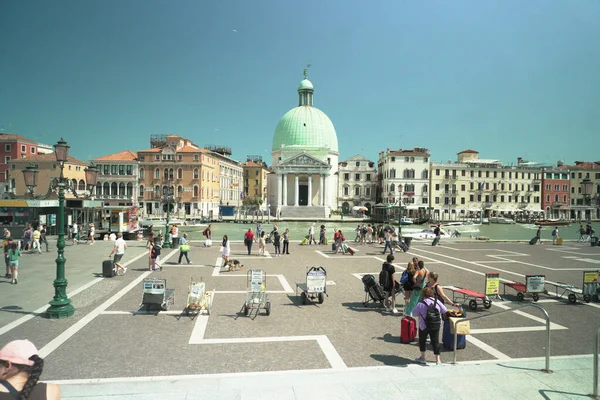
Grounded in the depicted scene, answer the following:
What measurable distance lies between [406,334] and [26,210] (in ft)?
107

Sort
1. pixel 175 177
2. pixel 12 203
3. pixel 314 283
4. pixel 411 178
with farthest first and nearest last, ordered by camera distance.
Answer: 1. pixel 411 178
2. pixel 175 177
3. pixel 12 203
4. pixel 314 283

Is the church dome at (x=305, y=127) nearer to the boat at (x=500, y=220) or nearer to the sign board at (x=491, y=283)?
the boat at (x=500, y=220)

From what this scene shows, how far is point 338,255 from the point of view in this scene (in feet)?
76.8

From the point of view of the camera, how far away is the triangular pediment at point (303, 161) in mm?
81000

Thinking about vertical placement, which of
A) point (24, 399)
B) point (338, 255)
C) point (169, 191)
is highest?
point (169, 191)

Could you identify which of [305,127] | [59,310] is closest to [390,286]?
[59,310]

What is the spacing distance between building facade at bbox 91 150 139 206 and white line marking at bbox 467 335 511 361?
66.9 metres

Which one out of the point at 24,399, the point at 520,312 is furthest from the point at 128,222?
the point at 24,399

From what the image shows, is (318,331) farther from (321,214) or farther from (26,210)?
(321,214)

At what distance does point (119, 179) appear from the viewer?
221ft

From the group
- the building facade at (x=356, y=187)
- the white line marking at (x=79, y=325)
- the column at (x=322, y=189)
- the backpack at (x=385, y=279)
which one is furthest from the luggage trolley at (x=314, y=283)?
the building facade at (x=356, y=187)

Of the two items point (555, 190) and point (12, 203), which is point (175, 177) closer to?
point (12, 203)

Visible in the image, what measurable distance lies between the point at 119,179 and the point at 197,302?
64.0 meters

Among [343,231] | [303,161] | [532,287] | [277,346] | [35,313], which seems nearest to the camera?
[277,346]
